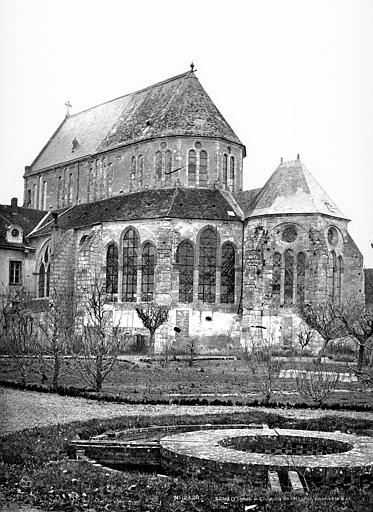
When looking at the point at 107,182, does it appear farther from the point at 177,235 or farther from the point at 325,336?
the point at 325,336

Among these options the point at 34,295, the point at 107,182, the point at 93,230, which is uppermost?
the point at 107,182

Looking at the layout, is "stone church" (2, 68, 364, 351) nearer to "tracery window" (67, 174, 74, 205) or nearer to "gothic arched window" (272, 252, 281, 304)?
"gothic arched window" (272, 252, 281, 304)

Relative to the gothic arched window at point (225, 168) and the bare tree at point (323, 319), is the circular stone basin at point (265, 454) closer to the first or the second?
the bare tree at point (323, 319)

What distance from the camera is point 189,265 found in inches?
2117

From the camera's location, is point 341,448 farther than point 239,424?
No

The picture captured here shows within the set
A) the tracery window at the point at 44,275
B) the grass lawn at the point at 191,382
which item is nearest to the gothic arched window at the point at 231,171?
the tracery window at the point at 44,275

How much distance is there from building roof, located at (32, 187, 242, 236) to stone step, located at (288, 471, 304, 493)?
41.2 meters

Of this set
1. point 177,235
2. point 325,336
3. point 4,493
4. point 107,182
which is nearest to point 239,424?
point 4,493

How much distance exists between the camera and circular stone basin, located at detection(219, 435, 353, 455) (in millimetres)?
15375

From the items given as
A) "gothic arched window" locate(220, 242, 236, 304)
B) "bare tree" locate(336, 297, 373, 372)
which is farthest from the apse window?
"bare tree" locate(336, 297, 373, 372)

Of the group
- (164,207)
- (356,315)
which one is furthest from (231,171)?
(356,315)

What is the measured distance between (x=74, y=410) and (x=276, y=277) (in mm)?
31476

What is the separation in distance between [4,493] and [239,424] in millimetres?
7948

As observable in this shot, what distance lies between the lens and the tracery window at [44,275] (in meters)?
60.8
